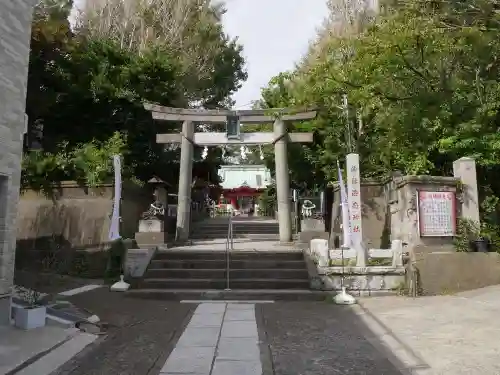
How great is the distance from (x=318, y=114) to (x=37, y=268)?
11.3m

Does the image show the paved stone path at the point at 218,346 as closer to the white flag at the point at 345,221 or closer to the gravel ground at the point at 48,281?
the white flag at the point at 345,221

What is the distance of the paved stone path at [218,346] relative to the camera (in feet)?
16.0

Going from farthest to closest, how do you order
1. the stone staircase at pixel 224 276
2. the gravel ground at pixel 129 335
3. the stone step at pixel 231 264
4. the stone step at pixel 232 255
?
the stone step at pixel 232 255
the stone step at pixel 231 264
the stone staircase at pixel 224 276
the gravel ground at pixel 129 335

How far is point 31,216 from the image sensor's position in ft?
48.1

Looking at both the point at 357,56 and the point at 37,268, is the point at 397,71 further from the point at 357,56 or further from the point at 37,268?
the point at 37,268

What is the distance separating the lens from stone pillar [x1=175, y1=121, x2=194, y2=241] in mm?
15102

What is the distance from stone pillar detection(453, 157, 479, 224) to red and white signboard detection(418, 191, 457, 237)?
41cm

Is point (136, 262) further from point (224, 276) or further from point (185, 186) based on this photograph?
point (185, 186)

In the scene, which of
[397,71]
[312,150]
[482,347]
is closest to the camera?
[482,347]

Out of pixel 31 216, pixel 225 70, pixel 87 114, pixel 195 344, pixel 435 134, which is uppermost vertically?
pixel 225 70

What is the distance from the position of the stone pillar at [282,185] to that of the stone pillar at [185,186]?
3.20 metres

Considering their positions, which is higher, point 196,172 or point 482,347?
point 196,172

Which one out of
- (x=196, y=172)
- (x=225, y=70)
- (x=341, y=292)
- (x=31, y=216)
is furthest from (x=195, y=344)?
(x=225, y=70)

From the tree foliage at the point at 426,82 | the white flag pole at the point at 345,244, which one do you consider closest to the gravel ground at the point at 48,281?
the white flag pole at the point at 345,244
